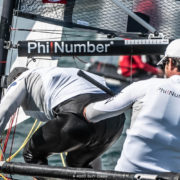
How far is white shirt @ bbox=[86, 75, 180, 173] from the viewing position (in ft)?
6.48

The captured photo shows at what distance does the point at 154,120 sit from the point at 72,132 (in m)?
0.57

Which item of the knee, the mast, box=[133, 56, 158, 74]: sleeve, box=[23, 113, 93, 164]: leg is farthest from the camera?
box=[133, 56, 158, 74]: sleeve

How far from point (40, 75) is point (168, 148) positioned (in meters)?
0.84

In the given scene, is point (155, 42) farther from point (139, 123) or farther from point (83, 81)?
Answer: point (139, 123)

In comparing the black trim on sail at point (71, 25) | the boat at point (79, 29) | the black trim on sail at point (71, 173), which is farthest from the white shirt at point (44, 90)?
the black trim on sail at point (71, 25)

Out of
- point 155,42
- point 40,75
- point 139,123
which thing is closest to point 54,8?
point 155,42

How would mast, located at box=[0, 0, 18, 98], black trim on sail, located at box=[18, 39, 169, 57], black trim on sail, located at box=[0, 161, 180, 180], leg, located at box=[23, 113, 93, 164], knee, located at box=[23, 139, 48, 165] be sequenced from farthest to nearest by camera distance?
mast, located at box=[0, 0, 18, 98] < black trim on sail, located at box=[18, 39, 169, 57] < knee, located at box=[23, 139, 48, 165] < leg, located at box=[23, 113, 93, 164] < black trim on sail, located at box=[0, 161, 180, 180]

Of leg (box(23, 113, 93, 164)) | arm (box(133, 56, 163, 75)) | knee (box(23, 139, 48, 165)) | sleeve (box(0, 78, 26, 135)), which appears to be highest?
sleeve (box(0, 78, 26, 135))

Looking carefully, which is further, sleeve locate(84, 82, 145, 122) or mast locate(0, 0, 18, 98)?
mast locate(0, 0, 18, 98)

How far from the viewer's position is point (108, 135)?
2539 millimetres

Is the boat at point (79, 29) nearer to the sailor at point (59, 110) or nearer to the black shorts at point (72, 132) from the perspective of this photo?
the sailor at point (59, 110)

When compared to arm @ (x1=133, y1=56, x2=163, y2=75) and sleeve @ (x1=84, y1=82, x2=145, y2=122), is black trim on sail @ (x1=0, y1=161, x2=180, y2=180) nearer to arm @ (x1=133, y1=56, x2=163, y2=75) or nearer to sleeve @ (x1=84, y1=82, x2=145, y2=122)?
sleeve @ (x1=84, y1=82, x2=145, y2=122)

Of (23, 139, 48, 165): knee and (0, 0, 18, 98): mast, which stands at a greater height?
(0, 0, 18, 98): mast

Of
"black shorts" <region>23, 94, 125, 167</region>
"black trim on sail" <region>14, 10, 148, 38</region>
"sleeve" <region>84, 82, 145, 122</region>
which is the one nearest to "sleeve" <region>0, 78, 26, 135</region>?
"black shorts" <region>23, 94, 125, 167</region>
